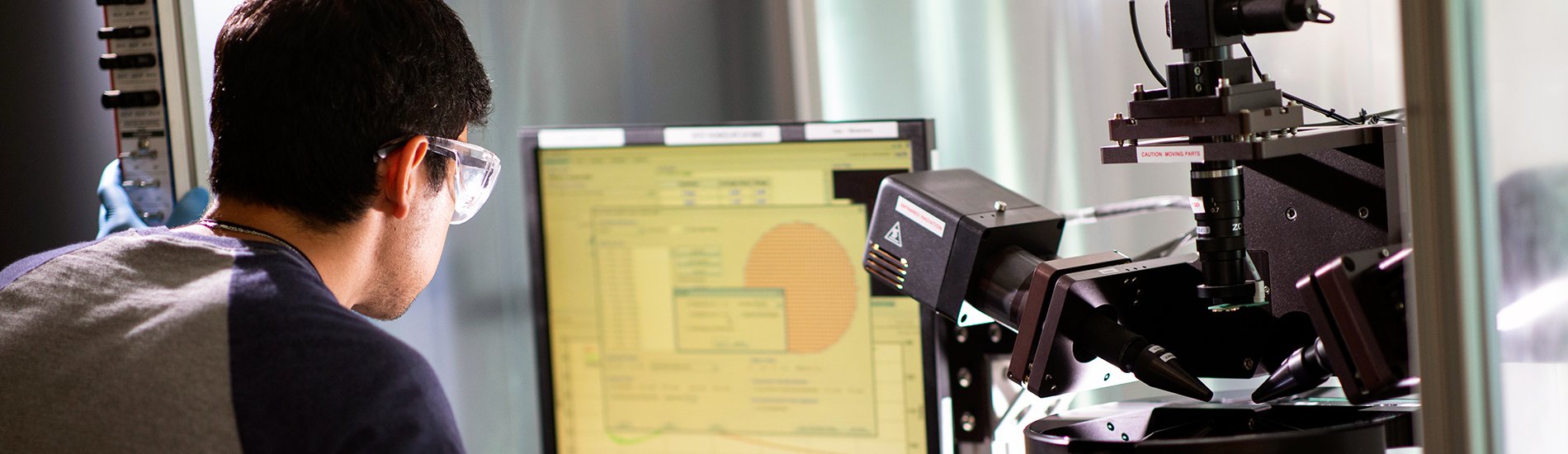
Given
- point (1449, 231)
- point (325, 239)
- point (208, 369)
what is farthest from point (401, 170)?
point (1449, 231)

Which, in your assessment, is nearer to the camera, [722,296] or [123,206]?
[722,296]

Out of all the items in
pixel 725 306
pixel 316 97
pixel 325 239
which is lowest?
pixel 725 306

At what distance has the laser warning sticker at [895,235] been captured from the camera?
3.36 feet

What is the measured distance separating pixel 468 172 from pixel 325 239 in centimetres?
14

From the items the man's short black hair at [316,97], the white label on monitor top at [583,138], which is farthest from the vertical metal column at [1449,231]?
the white label on monitor top at [583,138]

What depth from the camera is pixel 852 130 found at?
1.27 meters

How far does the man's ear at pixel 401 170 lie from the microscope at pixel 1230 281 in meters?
0.40

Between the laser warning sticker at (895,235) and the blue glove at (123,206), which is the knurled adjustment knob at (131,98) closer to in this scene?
the blue glove at (123,206)

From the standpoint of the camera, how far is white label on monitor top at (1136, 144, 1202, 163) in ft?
2.54

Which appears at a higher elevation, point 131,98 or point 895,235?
point 131,98

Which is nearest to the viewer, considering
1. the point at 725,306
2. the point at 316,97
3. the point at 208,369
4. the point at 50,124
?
the point at 208,369

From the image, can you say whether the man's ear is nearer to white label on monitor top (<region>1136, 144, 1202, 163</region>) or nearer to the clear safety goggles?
the clear safety goggles

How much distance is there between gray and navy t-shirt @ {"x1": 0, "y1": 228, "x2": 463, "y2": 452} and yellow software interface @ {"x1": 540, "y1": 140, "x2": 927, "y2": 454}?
0.56 metres

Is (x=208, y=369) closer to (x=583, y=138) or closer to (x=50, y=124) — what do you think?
(x=583, y=138)
